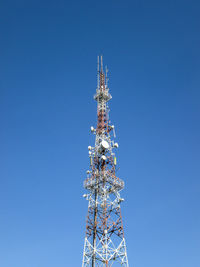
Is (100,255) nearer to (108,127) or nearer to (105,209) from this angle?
(105,209)

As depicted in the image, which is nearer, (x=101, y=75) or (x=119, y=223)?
(x=119, y=223)

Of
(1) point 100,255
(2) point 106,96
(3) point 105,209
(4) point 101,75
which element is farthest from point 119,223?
(4) point 101,75

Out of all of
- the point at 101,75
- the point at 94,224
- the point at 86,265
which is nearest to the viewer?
the point at 86,265

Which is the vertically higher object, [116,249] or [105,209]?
[105,209]

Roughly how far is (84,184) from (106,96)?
16920 mm

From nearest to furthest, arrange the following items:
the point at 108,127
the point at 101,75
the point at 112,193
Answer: the point at 112,193
the point at 108,127
the point at 101,75

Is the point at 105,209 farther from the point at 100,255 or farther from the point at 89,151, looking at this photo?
the point at 89,151

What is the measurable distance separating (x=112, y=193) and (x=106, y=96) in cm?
1782

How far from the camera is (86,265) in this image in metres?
35.3

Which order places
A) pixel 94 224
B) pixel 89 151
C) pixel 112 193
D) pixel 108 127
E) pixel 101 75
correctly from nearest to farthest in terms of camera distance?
pixel 94 224
pixel 112 193
pixel 89 151
pixel 108 127
pixel 101 75

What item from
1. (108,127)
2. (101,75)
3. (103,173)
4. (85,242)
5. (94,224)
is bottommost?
(85,242)

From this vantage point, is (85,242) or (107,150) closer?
(85,242)

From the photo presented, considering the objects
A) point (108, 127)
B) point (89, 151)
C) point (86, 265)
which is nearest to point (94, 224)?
point (86, 265)

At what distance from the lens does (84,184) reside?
137 ft
